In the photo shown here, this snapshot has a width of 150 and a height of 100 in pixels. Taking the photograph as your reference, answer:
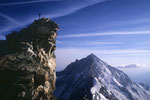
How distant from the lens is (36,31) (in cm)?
4775

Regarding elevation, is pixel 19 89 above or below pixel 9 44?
below

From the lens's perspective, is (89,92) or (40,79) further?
(89,92)

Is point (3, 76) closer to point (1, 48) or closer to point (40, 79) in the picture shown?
point (40, 79)

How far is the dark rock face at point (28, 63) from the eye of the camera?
103ft

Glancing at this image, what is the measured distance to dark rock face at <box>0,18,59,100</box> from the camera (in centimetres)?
3125

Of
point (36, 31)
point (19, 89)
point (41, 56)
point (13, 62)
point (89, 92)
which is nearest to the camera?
point (19, 89)

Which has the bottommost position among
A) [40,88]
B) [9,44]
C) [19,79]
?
[40,88]

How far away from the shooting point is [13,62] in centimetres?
3484

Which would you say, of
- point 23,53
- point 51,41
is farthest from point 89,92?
point 23,53

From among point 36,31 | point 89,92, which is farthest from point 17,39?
point 89,92

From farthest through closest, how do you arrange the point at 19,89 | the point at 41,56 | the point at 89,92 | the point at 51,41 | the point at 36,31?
the point at 89,92 < the point at 51,41 < the point at 36,31 < the point at 41,56 < the point at 19,89

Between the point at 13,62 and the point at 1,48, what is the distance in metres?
13.2

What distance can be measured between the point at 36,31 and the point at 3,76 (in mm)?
19442

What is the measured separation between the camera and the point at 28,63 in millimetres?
36469
